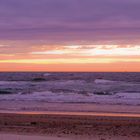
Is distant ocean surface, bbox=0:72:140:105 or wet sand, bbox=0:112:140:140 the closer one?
wet sand, bbox=0:112:140:140

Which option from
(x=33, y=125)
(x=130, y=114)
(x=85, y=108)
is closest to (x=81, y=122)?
(x=33, y=125)

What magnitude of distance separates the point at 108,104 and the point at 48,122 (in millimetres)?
8199

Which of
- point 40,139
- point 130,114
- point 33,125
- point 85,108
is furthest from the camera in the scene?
point 85,108

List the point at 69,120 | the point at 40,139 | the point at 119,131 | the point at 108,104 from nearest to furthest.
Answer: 1. the point at 40,139
2. the point at 119,131
3. the point at 69,120
4. the point at 108,104

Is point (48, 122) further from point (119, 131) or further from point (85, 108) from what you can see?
point (85, 108)

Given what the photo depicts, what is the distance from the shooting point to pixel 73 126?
14875mm

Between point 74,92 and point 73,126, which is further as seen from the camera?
point 74,92

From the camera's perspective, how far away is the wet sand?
12.3m

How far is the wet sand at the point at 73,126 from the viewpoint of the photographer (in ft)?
40.2

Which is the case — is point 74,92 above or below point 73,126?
above

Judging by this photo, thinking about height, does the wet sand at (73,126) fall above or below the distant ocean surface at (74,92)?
below

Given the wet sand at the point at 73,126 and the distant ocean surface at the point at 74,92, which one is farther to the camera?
the distant ocean surface at the point at 74,92

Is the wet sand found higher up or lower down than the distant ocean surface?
lower down

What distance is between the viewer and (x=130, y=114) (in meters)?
18.7
